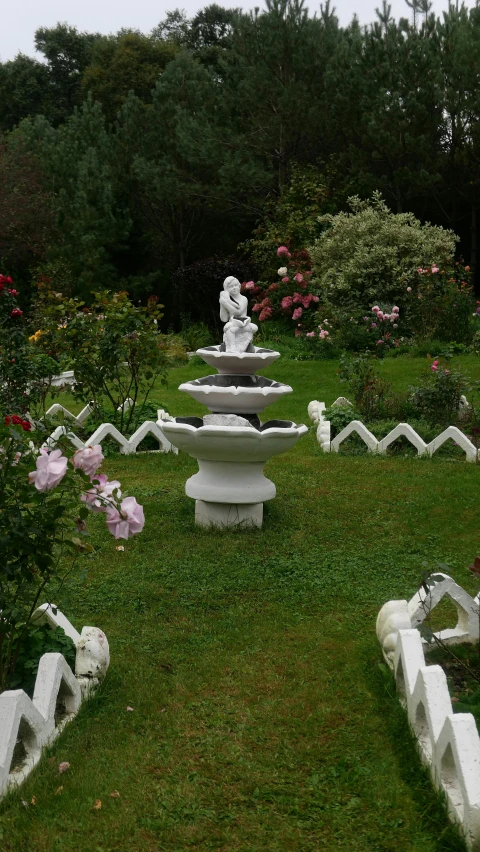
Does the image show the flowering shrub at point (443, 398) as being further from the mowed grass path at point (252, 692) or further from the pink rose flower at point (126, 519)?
the pink rose flower at point (126, 519)

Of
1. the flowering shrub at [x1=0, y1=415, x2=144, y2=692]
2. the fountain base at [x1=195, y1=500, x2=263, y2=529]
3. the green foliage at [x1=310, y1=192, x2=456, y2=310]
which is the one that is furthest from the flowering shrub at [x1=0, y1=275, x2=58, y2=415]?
the green foliage at [x1=310, y1=192, x2=456, y2=310]

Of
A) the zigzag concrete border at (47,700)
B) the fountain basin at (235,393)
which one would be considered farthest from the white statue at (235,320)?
the zigzag concrete border at (47,700)

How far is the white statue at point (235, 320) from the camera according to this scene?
6.91 m

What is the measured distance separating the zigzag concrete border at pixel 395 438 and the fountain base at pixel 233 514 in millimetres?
2600

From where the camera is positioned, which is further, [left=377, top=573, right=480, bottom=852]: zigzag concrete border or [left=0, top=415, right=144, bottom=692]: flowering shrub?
[left=0, top=415, right=144, bottom=692]: flowering shrub

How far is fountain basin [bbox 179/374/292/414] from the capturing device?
6.61 meters

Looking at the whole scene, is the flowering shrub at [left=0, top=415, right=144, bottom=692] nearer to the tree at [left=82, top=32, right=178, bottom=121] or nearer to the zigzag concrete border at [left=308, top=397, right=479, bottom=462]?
the zigzag concrete border at [left=308, top=397, right=479, bottom=462]

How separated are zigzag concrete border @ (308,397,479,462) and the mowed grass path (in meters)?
1.22

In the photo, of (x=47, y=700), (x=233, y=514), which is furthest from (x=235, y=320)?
(x=47, y=700)

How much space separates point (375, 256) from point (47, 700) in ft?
46.7

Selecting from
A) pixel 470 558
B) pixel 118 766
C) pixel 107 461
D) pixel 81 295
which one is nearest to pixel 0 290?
pixel 107 461

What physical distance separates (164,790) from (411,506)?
4185mm

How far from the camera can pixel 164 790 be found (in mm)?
3385

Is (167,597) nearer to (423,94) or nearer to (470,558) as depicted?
(470,558)
